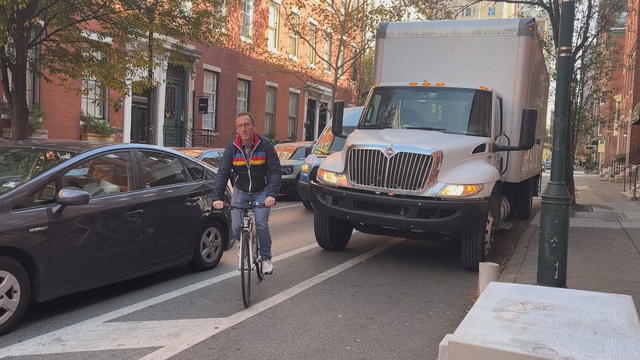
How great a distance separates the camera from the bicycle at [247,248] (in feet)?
18.1

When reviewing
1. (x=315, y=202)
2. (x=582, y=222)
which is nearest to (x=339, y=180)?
(x=315, y=202)

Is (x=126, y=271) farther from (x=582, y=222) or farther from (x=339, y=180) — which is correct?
(x=582, y=222)

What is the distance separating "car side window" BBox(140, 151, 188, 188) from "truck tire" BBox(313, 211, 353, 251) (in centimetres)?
211

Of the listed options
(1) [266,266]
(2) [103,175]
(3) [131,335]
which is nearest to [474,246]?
(1) [266,266]

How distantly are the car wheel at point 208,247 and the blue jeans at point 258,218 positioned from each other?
1038 millimetres

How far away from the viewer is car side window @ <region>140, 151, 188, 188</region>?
6.19 m

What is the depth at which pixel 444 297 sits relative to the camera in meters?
6.26

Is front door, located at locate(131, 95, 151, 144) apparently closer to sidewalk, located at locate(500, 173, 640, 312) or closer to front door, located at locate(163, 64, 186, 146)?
front door, located at locate(163, 64, 186, 146)

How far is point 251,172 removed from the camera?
5.93 metres

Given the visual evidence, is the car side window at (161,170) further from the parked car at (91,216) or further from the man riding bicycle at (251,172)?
the man riding bicycle at (251,172)

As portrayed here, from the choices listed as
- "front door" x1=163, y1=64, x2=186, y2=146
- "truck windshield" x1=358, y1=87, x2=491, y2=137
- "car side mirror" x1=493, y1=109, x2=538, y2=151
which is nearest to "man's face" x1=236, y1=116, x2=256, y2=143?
"truck windshield" x1=358, y1=87, x2=491, y2=137

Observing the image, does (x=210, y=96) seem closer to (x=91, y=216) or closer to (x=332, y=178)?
(x=332, y=178)

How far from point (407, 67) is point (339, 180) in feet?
8.75

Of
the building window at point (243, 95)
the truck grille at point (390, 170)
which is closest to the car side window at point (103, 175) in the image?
the truck grille at point (390, 170)
